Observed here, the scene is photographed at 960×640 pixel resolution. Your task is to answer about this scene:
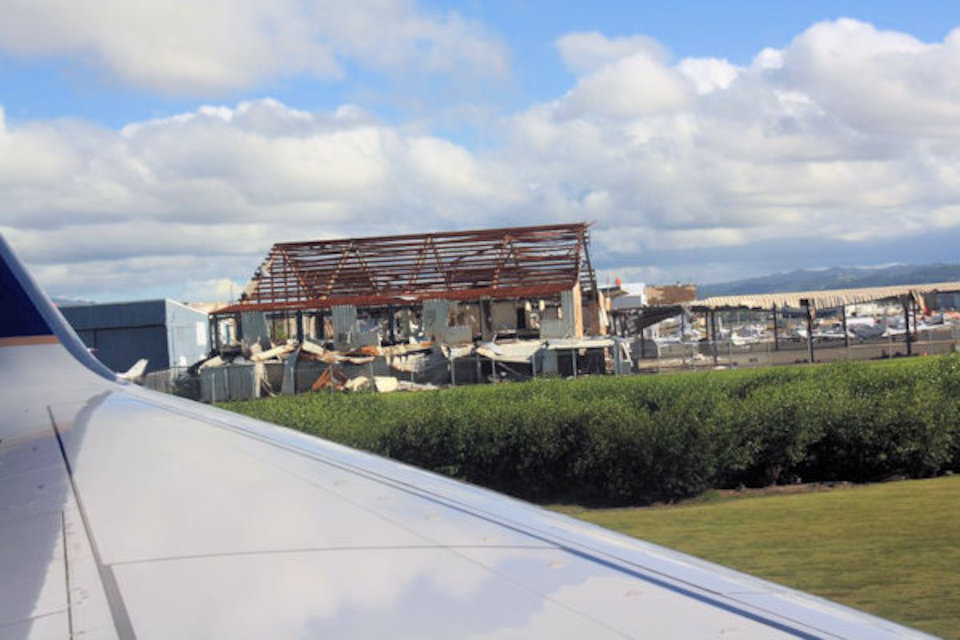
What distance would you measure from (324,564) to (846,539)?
346 inches

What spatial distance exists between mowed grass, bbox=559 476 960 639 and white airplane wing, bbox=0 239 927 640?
17.5 feet

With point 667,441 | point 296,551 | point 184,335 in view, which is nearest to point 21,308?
point 296,551

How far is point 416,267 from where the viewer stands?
4725cm

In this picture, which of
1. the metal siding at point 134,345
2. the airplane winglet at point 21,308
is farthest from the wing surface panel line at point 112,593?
the metal siding at point 134,345

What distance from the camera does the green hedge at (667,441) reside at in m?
13.0

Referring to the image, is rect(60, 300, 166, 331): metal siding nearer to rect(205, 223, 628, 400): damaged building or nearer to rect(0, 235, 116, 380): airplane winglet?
rect(205, 223, 628, 400): damaged building

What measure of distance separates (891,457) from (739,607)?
1310 centimetres

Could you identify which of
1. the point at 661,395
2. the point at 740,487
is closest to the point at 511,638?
the point at 740,487

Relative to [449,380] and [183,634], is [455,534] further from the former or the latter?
[449,380]

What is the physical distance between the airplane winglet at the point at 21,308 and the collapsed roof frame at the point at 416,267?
3836 cm

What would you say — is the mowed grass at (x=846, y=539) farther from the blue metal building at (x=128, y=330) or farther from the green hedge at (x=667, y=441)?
the blue metal building at (x=128, y=330)

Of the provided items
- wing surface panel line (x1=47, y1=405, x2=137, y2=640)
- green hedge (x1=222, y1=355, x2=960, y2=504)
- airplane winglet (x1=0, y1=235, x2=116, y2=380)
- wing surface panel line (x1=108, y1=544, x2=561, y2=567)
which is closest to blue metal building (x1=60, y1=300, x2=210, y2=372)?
green hedge (x1=222, y1=355, x2=960, y2=504)

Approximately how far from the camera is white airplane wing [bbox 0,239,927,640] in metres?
1.75

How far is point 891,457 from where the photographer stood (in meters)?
13.8
